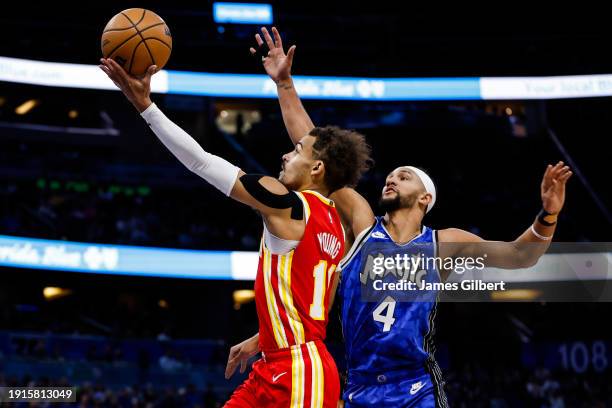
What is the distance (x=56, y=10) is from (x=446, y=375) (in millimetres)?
15807

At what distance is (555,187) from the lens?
4973mm

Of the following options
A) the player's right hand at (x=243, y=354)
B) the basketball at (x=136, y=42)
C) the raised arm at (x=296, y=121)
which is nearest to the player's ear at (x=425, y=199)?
the raised arm at (x=296, y=121)

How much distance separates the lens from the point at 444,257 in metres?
5.09

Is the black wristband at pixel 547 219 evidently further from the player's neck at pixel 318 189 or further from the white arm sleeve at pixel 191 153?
the white arm sleeve at pixel 191 153

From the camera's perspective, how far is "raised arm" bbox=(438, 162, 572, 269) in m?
4.99

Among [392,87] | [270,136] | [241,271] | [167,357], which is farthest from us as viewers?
[270,136]

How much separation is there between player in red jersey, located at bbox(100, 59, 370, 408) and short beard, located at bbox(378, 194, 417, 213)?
2.70 feet

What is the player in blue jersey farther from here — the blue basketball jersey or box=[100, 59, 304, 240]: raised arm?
box=[100, 59, 304, 240]: raised arm

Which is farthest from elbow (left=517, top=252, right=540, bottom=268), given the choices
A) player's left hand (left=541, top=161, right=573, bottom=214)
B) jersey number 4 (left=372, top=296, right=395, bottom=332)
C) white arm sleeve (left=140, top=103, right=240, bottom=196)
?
white arm sleeve (left=140, top=103, right=240, bottom=196)

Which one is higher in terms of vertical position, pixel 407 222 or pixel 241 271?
pixel 241 271

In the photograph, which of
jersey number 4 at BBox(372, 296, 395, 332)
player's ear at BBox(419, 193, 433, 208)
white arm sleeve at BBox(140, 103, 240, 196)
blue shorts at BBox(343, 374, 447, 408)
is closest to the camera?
white arm sleeve at BBox(140, 103, 240, 196)

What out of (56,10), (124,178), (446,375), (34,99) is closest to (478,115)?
(446,375)

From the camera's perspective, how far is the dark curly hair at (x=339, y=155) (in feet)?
15.0

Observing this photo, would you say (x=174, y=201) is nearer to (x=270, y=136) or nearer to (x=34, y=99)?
(x=270, y=136)
